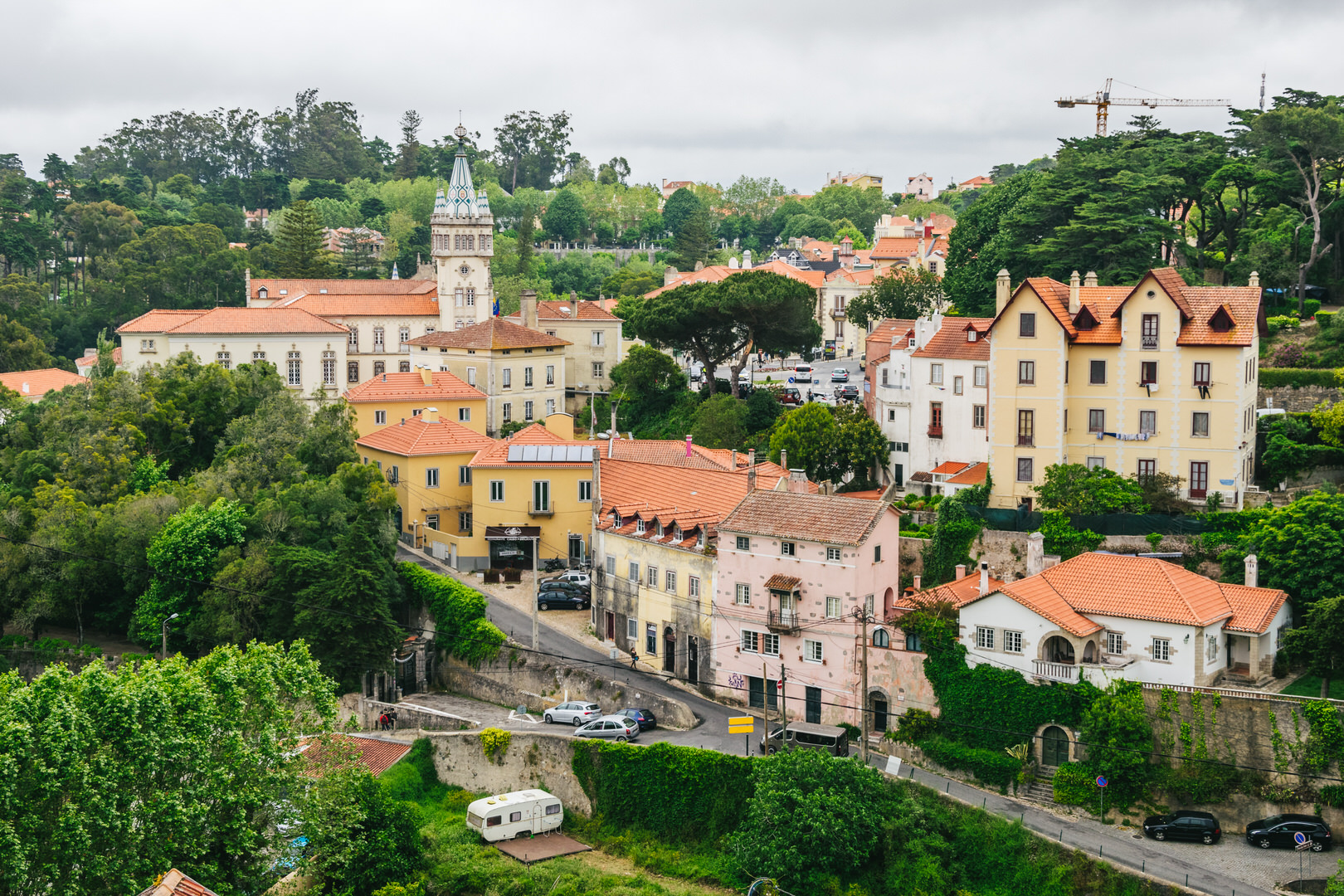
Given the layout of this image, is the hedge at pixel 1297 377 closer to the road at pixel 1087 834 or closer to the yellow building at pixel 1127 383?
the yellow building at pixel 1127 383

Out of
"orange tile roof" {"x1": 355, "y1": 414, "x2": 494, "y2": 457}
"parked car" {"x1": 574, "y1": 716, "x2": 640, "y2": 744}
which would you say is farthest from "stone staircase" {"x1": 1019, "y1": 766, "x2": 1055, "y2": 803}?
"orange tile roof" {"x1": 355, "y1": 414, "x2": 494, "y2": 457}

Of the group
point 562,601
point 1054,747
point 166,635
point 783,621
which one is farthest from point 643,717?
point 166,635

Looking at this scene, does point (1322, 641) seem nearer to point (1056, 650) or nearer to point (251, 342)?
point (1056, 650)

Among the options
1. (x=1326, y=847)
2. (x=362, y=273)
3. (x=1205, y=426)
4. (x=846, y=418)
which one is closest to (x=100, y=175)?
(x=362, y=273)

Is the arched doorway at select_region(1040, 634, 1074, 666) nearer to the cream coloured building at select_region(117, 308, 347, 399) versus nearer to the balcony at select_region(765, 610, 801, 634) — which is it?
the balcony at select_region(765, 610, 801, 634)

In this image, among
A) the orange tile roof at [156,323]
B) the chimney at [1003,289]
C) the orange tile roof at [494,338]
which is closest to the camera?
the chimney at [1003,289]

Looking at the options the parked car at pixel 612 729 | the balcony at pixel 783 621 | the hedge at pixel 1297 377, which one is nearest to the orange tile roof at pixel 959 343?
the hedge at pixel 1297 377
